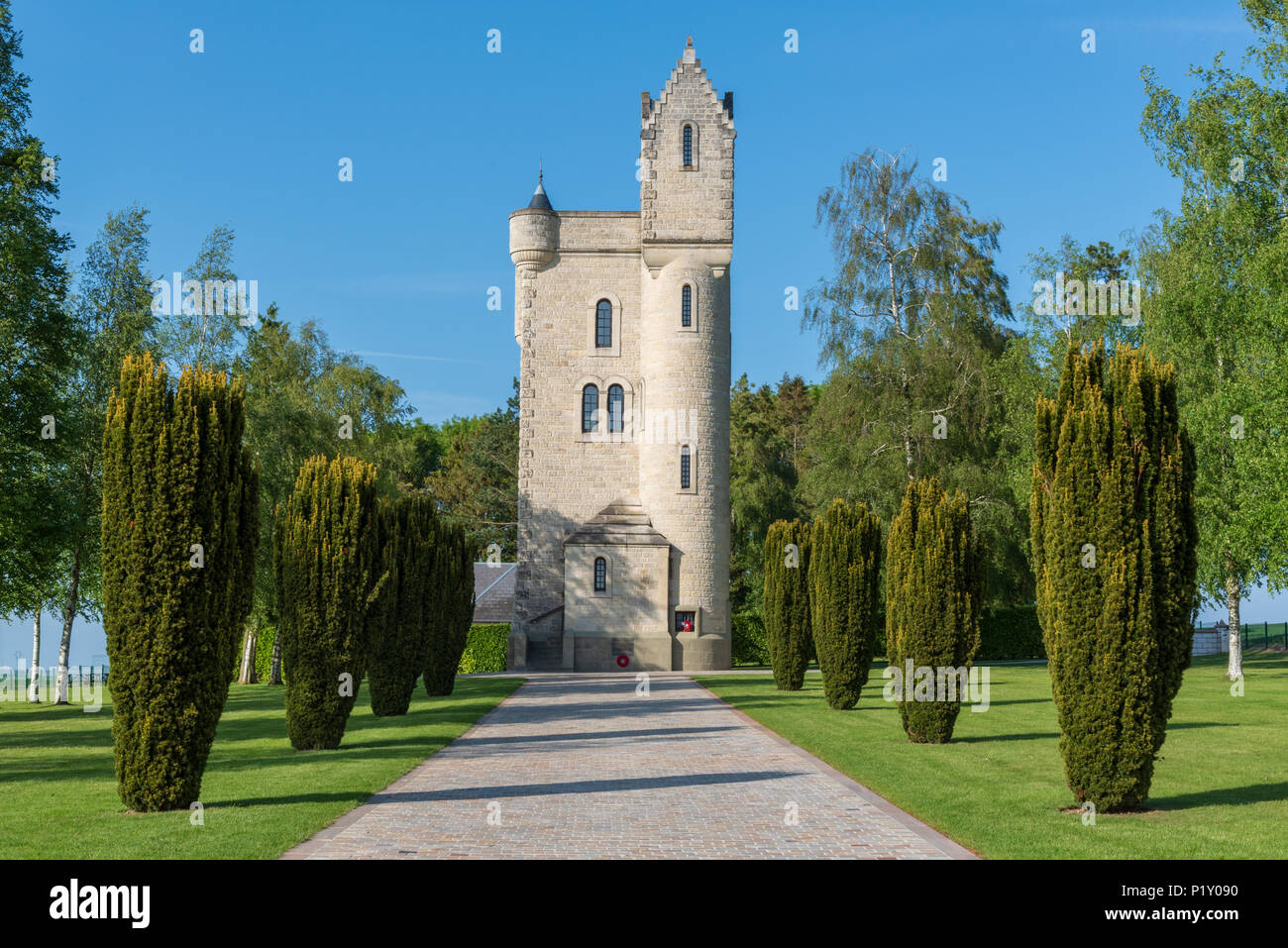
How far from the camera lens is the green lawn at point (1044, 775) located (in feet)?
32.6

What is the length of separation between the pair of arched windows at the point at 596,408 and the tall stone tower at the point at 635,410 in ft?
0.17

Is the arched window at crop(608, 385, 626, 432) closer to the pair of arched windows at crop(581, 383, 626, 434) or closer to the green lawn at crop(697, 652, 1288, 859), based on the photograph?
the pair of arched windows at crop(581, 383, 626, 434)

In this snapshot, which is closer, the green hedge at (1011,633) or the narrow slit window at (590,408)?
the narrow slit window at (590,408)

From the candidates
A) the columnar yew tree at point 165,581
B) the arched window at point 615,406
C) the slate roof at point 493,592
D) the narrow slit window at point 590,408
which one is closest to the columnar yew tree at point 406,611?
the columnar yew tree at point 165,581

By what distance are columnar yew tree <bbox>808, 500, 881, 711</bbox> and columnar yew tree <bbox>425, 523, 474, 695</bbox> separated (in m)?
8.79

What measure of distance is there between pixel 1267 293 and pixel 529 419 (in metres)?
25.8

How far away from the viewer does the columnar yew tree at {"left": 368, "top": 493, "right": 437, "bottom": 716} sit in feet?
73.3

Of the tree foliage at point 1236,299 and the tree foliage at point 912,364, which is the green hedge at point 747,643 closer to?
the tree foliage at point 912,364

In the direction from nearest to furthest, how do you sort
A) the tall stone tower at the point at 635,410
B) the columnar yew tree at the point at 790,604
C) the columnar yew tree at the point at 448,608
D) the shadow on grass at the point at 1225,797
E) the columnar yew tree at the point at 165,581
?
the columnar yew tree at the point at 165,581, the shadow on grass at the point at 1225,797, the columnar yew tree at the point at 448,608, the columnar yew tree at the point at 790,604, the tall stone tower at the point at 635,410

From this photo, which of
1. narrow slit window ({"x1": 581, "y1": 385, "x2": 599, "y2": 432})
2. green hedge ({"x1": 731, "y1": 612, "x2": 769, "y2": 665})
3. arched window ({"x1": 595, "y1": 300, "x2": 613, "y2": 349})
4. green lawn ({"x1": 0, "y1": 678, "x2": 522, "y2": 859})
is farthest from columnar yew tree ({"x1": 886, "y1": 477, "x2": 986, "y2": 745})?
green hedge ({"x1": 731, "y1": 612, "x2": 769, "y2": 665})

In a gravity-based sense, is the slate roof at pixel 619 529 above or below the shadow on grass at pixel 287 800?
above

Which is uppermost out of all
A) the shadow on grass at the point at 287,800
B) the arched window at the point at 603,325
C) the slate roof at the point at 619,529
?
the arched window at the point at 603,325

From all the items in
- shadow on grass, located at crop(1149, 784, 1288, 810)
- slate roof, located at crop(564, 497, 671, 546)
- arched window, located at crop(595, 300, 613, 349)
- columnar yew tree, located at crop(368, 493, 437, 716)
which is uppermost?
arched window, located at crop(595, 300, 613, 349)

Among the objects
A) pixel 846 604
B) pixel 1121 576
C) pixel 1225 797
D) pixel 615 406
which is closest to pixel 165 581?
pixel 1121 576
